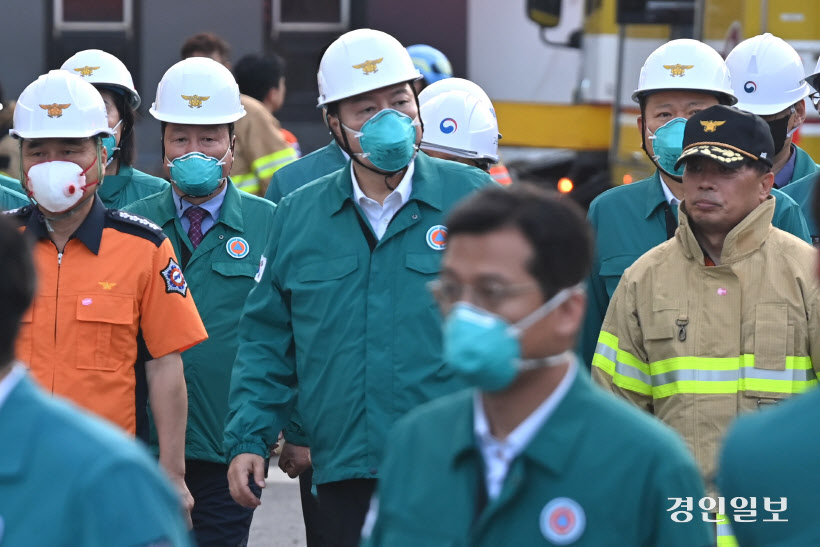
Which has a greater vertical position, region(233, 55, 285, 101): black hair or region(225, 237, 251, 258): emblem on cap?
region(233, 55, 285, 101): black hair

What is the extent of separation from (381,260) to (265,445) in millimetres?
650

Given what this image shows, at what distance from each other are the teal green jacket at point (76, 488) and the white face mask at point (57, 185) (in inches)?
87.1

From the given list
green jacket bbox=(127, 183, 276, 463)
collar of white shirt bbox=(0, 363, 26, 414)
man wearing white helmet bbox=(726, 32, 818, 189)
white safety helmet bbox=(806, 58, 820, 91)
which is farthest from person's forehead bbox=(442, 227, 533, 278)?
white safety helmet bbox=(806, 58, 820, 91)

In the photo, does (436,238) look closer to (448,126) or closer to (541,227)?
(541,227)

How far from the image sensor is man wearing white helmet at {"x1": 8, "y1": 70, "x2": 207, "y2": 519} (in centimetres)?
450

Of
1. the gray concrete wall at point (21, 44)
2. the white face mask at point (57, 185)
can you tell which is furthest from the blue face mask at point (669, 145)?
the gray concrete wall at point (21, 44)

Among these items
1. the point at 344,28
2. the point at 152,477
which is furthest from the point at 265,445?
the point at 344,28

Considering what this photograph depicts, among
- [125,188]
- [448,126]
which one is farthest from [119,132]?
[448,126]

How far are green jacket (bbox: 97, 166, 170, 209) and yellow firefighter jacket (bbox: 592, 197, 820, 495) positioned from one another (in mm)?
2608

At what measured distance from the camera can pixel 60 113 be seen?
15.9 ft

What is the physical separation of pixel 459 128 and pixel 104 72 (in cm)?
157

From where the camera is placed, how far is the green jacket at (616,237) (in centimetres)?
527

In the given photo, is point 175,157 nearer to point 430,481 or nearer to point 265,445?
point 265,445

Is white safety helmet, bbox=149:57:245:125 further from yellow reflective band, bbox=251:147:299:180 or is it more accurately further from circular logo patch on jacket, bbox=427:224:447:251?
yellow reflective band, bbox=251:147:299:180
